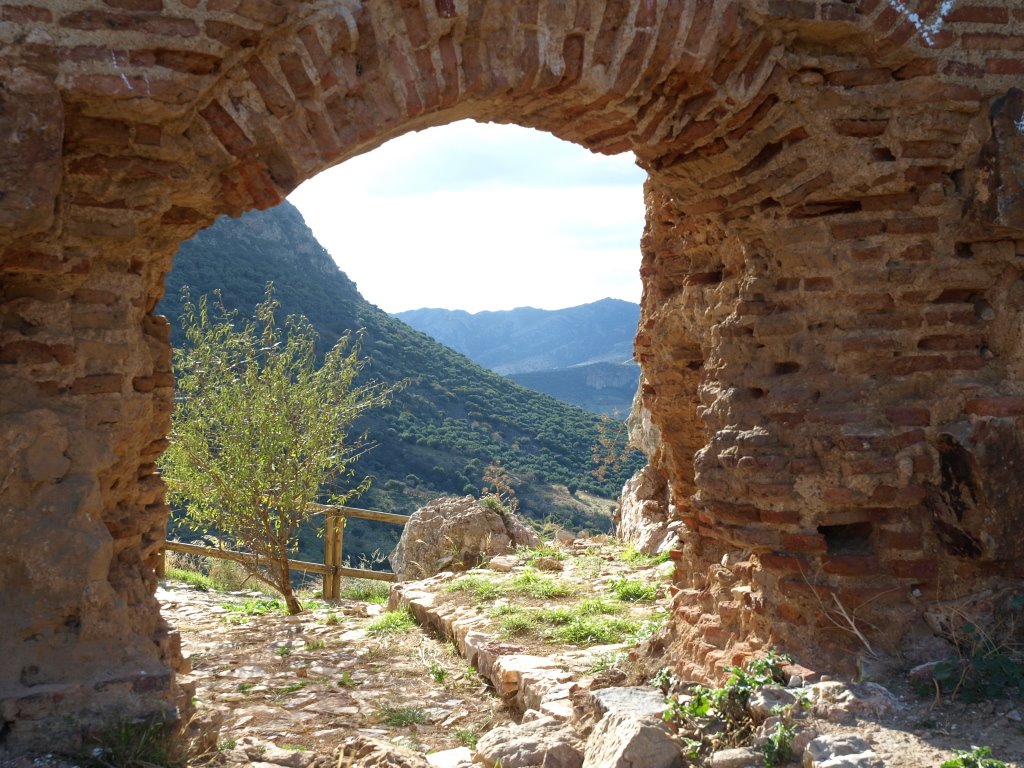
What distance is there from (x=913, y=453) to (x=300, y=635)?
15.6 feet

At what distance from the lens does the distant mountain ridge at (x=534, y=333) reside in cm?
9356

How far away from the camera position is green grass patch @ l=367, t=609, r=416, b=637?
264 inches

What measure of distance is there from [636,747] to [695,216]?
2.38 metres

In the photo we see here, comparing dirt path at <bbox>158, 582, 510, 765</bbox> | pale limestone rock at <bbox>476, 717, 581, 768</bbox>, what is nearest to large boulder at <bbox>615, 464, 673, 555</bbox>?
dirt path at <bbox>158, 582, 510, 765</bbox>

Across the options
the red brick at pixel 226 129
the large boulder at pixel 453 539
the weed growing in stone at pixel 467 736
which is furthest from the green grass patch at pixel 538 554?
the red brick at pixel 226 129

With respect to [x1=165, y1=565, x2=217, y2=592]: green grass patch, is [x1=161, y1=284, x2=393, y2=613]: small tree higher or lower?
higher

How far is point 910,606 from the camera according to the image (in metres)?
3.67

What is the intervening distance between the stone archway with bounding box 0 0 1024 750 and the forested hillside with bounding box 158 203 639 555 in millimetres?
15127

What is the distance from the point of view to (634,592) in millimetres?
6426

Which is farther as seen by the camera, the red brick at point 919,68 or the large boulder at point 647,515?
the large boulder at point 647,515

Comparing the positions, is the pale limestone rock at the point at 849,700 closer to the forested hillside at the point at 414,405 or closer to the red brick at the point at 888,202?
the red brick at the point at 888,202

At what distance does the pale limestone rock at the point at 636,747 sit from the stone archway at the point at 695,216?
0.77 m

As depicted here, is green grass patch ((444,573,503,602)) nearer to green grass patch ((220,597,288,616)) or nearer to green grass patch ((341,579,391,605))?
green grass patch ((341,579,391,605))

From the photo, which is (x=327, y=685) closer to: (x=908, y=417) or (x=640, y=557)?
→ (x=640, y=557)
